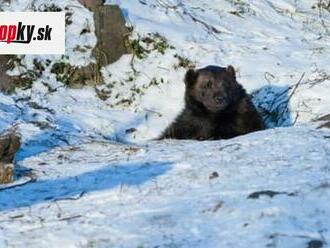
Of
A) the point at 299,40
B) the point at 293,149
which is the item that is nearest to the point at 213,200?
the point at 293,149

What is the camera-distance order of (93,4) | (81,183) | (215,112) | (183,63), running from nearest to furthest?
(81,183) → (215,112) → (183,63) → (93,4)

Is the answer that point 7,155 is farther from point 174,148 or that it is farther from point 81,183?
point 174,148

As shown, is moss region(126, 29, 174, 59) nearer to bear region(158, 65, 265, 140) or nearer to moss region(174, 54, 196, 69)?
moss region(174, 54, 196, 69)

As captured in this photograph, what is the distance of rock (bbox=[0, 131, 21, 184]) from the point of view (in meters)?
7.04

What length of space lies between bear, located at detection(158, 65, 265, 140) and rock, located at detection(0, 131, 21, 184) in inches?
98.5

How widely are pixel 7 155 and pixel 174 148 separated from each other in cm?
153

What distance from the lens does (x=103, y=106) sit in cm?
1094

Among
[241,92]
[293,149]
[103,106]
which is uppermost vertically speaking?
[293,149]

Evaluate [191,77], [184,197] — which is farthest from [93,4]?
[184,197]

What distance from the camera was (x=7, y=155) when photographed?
23.9 ft

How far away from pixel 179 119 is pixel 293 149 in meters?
3.19

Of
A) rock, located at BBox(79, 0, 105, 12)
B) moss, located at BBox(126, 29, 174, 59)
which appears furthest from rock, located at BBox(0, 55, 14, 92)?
moss, located at BBox(126, 29, 174, 59)

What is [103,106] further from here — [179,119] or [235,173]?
[235,173]

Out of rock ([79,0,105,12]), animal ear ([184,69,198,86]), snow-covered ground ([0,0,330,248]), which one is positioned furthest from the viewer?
rock ([79,0,105,12])
